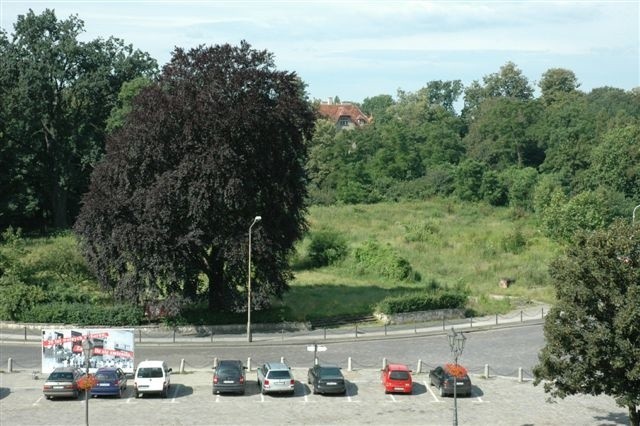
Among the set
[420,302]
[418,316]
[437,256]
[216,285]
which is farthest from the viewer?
[437,256]

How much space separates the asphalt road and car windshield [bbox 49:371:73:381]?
618cm

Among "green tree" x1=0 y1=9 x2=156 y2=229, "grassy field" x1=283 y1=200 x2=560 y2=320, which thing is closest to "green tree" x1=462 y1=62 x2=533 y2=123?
"grassy field" x1=283 y1=200 x2=560 y2=320

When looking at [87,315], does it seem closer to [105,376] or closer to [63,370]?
[63,370]

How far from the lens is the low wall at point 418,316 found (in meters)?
A: 56.9

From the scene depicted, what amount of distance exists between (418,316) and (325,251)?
1596cm

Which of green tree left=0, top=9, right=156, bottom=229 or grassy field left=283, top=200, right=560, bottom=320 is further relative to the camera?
green tree left=0, top=9, right=156, bottom=229

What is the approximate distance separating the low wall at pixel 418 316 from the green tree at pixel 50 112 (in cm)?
3421

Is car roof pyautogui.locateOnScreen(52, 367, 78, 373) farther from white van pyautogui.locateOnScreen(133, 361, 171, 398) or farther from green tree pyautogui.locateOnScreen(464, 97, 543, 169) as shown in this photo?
green tree pyautogui.locateOnScreen(464, 97, 543, 169)

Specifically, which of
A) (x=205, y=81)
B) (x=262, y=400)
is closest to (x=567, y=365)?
(x=262, y=400)

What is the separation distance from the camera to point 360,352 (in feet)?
161

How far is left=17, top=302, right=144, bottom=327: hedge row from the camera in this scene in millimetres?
52875

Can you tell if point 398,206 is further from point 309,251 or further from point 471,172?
point 309,251

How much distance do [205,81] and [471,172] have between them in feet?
193

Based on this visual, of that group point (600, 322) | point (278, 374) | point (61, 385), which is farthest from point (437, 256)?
point (600, 322)
